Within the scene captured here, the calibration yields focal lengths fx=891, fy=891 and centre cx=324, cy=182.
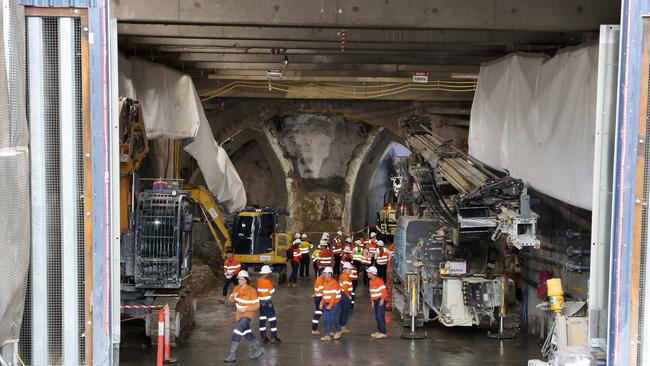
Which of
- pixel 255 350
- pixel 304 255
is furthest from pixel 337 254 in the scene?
pixel 255 350

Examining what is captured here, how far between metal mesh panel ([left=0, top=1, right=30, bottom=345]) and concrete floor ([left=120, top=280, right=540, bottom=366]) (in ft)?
25.9

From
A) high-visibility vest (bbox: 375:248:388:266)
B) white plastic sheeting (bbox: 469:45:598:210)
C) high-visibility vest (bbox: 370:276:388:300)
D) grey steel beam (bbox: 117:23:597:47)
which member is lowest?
high-visibility vest (bbox: 375:248:388:266)

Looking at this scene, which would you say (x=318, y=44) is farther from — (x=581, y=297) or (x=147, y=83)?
(x=581, y=297)

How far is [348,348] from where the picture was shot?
17250mm

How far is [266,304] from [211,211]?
326 inches

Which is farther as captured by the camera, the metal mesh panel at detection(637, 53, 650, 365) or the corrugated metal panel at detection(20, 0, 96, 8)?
the metal mesh panel at detection(637, 53, 650, 365)

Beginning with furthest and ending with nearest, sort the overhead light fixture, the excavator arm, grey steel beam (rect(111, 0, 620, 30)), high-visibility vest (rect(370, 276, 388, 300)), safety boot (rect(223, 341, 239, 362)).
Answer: the excavator arm < the overhead light fixture < high-visibility vest (rect(370, 276, 388, 300)) < safety boot (rect(223, 341, 239, 362)) < grey steel beam (rect(111, 0, 620, 30))

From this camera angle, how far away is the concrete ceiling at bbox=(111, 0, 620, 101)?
1404 cm

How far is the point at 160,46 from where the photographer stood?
19141 mm

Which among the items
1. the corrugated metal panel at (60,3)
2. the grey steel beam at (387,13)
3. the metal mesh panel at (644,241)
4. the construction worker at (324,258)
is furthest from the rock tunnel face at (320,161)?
the corrugated metal panel at (60,3)

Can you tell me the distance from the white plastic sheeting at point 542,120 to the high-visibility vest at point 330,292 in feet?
12.9

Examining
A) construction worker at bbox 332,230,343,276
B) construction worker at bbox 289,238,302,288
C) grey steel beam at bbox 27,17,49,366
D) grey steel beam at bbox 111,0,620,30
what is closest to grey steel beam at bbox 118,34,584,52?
grey steel beam at bbox 111,0,620,30

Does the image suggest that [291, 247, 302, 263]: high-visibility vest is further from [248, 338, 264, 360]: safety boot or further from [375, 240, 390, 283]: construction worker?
[248, 338, 264, 360]: safety boot

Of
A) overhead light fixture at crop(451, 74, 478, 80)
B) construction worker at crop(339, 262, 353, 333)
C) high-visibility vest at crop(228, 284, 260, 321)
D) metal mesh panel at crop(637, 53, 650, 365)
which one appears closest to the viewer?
metal mesh panel at crop(637, 53, 650, 365)
